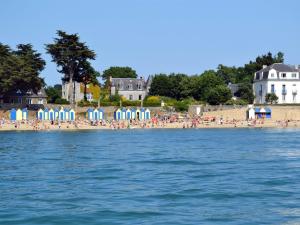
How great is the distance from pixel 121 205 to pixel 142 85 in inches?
3553

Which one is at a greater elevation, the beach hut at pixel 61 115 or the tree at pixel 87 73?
the tree at pixel 87 73

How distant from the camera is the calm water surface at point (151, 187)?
64.8ft

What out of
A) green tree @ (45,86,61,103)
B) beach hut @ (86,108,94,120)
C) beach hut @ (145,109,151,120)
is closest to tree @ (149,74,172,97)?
green tree @ (45,86,61,103)

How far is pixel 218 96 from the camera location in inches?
3568

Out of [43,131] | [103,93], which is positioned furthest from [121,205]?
[103,93]

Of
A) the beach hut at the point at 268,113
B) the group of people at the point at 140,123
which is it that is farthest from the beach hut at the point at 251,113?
the beach hut at the point at 268,113

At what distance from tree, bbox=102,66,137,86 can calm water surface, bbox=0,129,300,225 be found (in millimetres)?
89372

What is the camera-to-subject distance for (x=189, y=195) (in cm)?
2327

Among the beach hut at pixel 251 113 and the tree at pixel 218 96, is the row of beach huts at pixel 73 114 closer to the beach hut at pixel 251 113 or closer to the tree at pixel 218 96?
the tree at pixel 218 96

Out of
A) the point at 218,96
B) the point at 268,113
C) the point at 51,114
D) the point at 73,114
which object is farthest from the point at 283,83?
the point at 51,114

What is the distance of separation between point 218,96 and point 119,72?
46.5m

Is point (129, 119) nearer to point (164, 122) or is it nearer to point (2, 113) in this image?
point (164, 122)

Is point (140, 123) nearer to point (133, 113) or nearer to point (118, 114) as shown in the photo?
point (133, 113)

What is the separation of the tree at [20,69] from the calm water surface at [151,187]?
121ft
